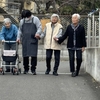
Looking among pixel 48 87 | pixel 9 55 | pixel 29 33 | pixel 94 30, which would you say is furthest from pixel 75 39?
pixel 48 87

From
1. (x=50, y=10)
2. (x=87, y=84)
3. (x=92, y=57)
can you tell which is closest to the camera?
(x=87, y=84)

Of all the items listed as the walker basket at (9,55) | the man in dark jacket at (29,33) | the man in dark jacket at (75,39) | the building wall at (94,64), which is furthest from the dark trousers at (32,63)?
the building wall at (94,64)

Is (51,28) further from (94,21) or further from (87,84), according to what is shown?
(87,84)

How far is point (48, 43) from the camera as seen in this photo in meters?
10.3

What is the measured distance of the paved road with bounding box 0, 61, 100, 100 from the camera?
7480mm

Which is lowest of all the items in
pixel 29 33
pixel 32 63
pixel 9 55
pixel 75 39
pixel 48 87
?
pixel 48 87

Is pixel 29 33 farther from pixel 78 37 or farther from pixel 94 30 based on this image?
pixel 94 30

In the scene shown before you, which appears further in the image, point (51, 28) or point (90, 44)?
point (90, 44)

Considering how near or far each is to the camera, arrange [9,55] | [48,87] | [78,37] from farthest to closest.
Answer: [9,55], [78,37], [48,87]

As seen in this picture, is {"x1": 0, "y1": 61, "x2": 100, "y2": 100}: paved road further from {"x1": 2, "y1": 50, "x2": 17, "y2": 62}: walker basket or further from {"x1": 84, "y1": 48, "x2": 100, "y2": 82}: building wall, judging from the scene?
{"x1": 2, "y1": 50, "x2": 17, "y2": 62}: walker basket

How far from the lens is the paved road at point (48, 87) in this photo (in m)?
7.48

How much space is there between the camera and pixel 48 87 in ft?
27.6

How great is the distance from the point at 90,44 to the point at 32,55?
2297mm

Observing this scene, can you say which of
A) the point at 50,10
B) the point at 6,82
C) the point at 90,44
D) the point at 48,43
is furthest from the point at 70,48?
the point at 50,10
